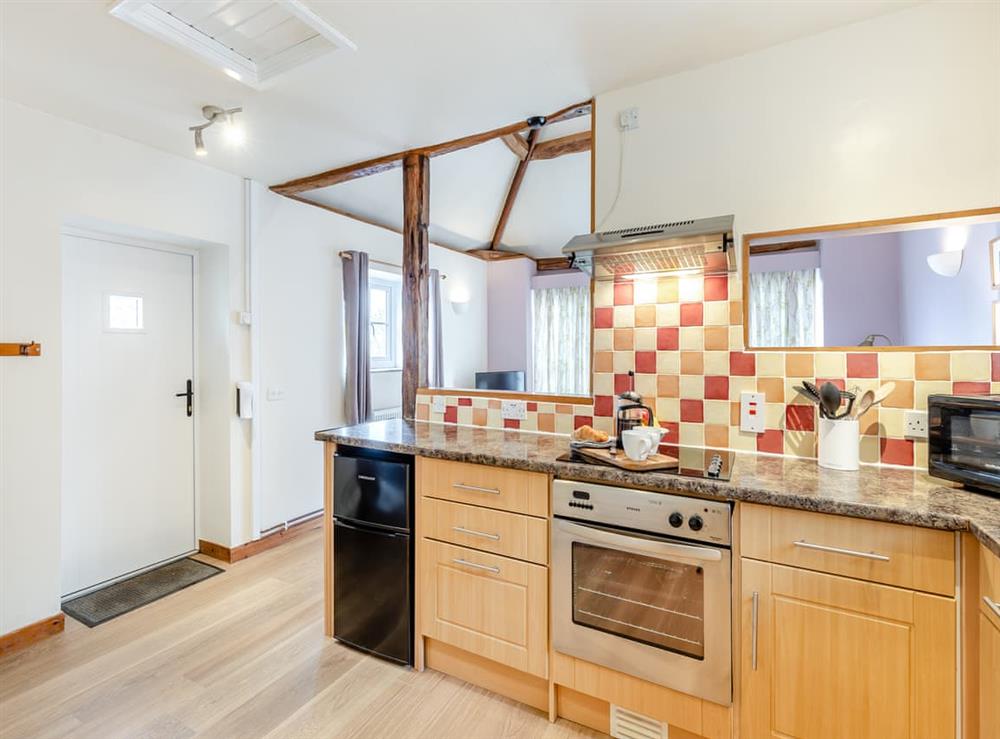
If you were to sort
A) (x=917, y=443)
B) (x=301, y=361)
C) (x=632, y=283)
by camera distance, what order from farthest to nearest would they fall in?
(x=301, y=361), (x=632, y=283), (x=917, y=443)

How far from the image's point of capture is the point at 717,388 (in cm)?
192

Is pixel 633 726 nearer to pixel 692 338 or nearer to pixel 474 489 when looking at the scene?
pixel 474 489

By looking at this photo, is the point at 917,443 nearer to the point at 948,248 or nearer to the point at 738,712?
the point at 738,712

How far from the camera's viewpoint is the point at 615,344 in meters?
2.14

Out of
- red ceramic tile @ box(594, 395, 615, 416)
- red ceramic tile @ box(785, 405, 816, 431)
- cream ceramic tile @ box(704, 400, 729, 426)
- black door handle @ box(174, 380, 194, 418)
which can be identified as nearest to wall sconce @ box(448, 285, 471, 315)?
black door handle @ box(174, 380, 194, 418)

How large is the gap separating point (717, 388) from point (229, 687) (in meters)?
2.28

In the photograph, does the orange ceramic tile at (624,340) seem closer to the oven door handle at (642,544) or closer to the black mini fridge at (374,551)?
the oven door handle at (642,544)

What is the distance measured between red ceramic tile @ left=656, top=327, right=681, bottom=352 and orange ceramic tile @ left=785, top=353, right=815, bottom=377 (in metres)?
0.40

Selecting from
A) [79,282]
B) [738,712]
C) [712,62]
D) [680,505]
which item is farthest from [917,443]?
[79,282]

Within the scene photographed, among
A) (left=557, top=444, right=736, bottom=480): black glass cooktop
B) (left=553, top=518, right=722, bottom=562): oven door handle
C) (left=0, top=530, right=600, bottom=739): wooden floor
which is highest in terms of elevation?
(left=557, top=444, right=736, bottom=480): black glass cooktop

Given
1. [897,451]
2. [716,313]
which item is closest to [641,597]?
[897,451]

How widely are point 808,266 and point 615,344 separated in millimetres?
3058

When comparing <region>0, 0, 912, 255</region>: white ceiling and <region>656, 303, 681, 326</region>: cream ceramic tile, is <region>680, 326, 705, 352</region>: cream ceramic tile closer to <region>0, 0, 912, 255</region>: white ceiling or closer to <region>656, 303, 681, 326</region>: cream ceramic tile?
<region>656, 303, 681, 326</region>: cream ceramic tile

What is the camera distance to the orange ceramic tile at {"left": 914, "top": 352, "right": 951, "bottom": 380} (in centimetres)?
157
